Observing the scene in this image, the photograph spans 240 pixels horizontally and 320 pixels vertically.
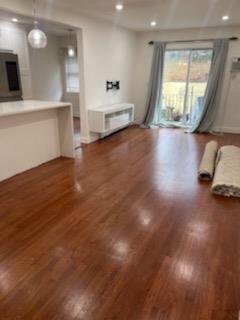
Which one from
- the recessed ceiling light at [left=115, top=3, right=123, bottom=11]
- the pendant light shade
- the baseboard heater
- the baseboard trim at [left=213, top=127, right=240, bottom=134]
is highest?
the recessed ceiling light at [left=115, top=3, right=123, bottom=11]

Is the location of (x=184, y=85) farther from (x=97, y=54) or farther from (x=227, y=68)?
(x=97, y=54)

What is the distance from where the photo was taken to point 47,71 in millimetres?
7750

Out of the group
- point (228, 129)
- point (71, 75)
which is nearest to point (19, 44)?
point (71, 75)

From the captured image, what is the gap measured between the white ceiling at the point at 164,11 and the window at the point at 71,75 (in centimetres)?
293

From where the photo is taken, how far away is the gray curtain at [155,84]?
21.5 ft

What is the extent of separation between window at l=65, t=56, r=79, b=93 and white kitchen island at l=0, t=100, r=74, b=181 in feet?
14.4

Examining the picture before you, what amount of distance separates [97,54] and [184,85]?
8.83ft

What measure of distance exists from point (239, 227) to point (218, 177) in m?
0.87

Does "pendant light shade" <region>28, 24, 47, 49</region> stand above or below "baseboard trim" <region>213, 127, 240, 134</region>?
above

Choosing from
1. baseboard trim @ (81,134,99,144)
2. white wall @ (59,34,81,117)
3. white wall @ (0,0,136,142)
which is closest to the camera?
white wall @ (0,0,136,142)

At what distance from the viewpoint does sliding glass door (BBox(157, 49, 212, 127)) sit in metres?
6.41

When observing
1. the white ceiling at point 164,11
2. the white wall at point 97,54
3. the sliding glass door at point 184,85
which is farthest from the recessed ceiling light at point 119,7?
the sliding glass door at point 184,85

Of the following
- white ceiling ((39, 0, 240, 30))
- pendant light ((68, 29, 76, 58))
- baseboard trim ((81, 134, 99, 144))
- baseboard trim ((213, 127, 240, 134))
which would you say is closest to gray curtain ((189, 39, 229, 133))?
baseboard trim ((213, 127, 240, 134))

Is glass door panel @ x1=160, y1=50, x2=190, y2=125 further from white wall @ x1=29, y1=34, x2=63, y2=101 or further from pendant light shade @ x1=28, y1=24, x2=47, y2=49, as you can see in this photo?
pendant light shade @ x1=28, y1=24, x2=47, y2=49
